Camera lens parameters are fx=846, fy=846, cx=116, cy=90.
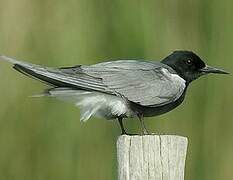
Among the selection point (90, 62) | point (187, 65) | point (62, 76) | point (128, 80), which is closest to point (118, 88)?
point (128, 80)

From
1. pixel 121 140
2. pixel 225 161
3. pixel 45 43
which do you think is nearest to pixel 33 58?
pixel 45 43

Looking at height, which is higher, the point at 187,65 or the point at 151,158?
the point at 187,65

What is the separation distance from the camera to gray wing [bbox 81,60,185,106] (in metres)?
3.55

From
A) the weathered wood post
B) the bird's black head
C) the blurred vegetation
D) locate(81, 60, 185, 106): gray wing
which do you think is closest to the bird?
locate(81, 60, 185, 106): gray wing

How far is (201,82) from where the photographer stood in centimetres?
471

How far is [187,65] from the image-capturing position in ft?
13.2

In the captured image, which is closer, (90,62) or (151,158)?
(151,158)

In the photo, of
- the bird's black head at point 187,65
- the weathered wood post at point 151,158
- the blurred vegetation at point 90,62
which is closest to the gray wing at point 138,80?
the bird's black head at point 187,65

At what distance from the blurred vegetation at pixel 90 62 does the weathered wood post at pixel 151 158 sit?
1.55 meters

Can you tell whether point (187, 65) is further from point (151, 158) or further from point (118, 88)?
point (151, 158)

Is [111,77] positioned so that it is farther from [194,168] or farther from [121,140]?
[194,168]

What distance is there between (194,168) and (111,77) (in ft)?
4.18

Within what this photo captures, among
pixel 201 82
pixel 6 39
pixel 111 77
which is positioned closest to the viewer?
pixel 111 77

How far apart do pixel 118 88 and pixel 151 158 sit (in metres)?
0.74
